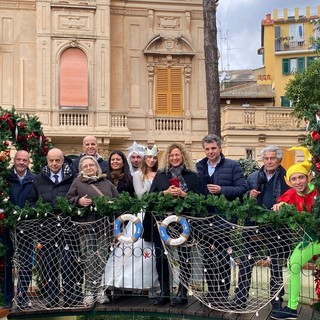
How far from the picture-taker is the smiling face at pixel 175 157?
673 centimetres

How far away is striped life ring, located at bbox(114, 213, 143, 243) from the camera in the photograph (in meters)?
6.60

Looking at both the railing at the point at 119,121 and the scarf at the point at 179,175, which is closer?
the scarf at the point at 179,175

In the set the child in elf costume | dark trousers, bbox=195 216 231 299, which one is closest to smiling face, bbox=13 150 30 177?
dark trousers, bbox=195 216 231 299

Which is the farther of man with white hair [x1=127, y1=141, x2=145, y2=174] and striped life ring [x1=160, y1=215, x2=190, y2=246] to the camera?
man with white hair [x1=127, y1=141, x2=145, y2=174]

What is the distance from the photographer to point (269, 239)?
6316 millimetres

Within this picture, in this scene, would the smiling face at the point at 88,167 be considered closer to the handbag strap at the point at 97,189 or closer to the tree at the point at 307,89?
the handbag strap at the point at 97,189

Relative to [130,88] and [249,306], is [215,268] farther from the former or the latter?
[130,88]

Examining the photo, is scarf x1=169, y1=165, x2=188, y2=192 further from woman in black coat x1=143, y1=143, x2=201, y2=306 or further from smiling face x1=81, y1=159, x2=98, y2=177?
smiling face x1=81, y1=159, x2=98, y2=177

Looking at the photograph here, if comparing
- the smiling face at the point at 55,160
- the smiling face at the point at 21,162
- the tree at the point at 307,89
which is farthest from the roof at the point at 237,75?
the smiling face at the point at 55,160

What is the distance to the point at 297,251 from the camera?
6168 millimetres

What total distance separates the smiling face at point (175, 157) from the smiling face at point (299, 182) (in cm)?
118

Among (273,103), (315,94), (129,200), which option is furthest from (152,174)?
(273,103)

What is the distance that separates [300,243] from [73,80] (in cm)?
1954

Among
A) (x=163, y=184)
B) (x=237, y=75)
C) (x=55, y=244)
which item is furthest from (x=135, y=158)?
(x=237, y=75)
